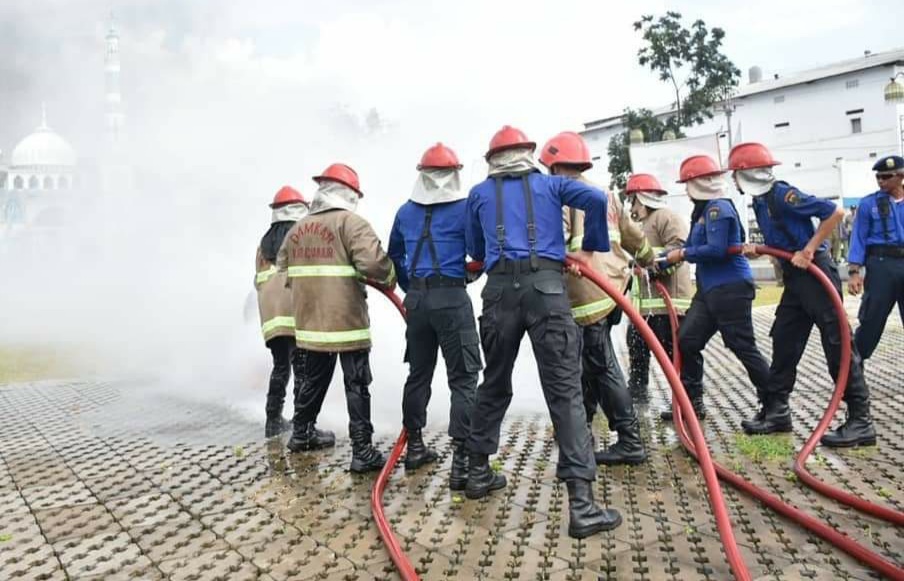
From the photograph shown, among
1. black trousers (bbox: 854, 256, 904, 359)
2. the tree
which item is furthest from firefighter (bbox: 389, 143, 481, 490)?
the tree

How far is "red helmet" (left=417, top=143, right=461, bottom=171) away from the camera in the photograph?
4547 mm

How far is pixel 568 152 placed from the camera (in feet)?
14.1

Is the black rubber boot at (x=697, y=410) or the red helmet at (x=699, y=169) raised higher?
the red helmet at (x=699, y=169)

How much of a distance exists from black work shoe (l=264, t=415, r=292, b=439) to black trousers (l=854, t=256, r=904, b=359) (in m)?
4.42

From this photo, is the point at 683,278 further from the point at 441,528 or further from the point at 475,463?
the point at 441,528

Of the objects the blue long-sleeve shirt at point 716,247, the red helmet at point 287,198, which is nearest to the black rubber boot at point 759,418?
the blue long-sleeve shirt at point 716,247

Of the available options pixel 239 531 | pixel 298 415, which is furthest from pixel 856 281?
pixel 239 531

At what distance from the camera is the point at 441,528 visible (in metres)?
3.69

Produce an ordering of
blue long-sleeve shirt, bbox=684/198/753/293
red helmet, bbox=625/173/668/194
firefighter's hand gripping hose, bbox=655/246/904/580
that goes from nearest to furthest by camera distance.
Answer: firefighter's hand gripping hose, bbox=655/246/904/580
blue long-sleeve shirt, bbox=684/198/753/293
red helmet, bbox=625/173/668/194

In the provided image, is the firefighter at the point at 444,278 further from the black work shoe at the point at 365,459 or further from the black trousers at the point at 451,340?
the black work shoe at the point at 365,459

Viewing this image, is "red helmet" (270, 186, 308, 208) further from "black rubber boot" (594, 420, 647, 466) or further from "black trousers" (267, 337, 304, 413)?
"black rubber boot" (594, 420, 647, 466)

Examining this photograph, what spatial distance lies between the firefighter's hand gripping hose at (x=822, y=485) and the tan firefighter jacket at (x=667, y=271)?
154mm

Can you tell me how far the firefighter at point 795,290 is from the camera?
187 inches

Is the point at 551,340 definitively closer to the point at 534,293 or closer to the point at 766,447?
the point at 534,293
